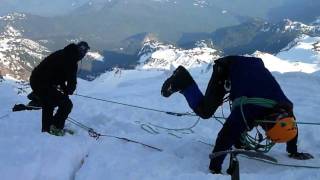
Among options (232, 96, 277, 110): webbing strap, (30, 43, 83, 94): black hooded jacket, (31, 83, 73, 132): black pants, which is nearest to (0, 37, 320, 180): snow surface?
(31, 83, 73, 132): black pants

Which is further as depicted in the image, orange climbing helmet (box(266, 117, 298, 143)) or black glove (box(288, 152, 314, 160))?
black glove (box(288, 152, 314, 160))

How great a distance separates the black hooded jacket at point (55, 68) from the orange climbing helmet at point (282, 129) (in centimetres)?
560

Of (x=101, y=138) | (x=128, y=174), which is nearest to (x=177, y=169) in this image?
(x=128, y=174)

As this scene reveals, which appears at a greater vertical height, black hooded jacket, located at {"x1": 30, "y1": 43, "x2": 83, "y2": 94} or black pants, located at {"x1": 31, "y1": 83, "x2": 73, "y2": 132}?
black hooded jacket, located at {"x1": 30, "y1": 43, "x2": 83, "y2": 94}

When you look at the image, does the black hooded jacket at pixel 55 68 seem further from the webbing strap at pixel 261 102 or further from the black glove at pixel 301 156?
the black glove at pixel 301 156

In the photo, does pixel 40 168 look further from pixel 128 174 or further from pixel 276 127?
pixel 276 127

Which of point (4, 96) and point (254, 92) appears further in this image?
point (4, 96)

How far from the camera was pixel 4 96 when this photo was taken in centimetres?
2503

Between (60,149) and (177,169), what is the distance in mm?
2537

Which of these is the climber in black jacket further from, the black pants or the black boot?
the black boot

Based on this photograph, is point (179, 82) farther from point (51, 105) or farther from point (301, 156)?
point (51, 105)

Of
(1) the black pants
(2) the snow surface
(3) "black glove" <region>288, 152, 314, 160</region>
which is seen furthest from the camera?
(1) the black pants

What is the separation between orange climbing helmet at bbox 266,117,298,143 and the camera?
27.6 feet

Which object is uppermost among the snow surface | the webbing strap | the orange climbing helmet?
the webbing strap
